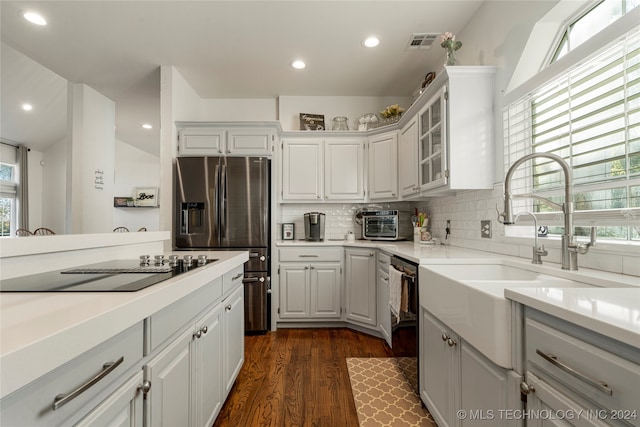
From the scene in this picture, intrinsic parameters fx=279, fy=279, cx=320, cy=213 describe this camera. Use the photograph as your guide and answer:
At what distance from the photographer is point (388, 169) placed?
3082 mm

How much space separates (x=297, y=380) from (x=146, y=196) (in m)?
7.13

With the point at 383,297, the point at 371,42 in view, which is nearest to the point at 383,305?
the point at 383,297

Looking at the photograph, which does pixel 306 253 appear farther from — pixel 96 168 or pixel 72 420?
pixel 96 168

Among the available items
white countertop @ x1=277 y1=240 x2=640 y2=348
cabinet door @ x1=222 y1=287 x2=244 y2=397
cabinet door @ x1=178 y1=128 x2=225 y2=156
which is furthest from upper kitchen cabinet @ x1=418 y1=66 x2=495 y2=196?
cabinet door @ x1=178 y1=128 x2=225 y2=156

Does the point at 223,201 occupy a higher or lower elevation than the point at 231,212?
higher

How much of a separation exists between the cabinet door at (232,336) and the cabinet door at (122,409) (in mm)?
751

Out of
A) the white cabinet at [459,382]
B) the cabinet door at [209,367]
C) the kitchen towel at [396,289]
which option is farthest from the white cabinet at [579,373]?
the cabinet door at [209,367]

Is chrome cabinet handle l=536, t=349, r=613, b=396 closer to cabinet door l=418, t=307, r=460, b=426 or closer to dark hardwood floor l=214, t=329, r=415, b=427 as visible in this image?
cabinet door l=418, t=307, r=460, b=426

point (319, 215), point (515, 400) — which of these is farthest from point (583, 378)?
point (319, 215)

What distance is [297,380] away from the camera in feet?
6.49

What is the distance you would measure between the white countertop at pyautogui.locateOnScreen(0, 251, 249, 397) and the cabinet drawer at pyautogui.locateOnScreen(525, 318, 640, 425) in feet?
3.52

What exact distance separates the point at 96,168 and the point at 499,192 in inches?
174

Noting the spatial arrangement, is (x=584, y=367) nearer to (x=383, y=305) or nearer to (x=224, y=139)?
(x=383, y=305)

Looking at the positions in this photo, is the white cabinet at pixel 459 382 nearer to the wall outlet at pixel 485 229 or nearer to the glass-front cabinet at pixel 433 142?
the wall outlet at pixel 485 229
